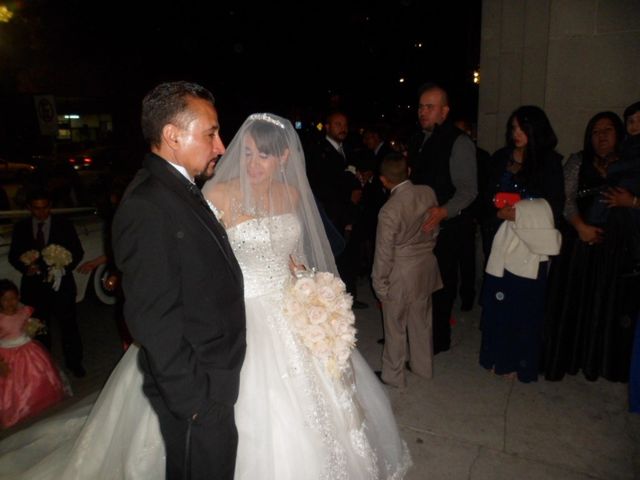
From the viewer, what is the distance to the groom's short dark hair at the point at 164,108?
205 cm

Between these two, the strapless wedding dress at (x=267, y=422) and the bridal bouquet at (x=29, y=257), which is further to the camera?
the bridal bouquet at (x=29, y=257)

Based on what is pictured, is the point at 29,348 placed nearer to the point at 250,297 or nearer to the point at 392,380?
the point at 250,297

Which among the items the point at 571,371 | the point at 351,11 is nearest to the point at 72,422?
the point at 571,371

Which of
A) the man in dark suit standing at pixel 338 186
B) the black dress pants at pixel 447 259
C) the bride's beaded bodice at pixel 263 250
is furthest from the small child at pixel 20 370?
the black dress pants at pixel 447 259

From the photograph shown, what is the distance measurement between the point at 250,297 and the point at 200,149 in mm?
1210

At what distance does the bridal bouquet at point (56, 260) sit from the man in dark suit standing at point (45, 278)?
0.04 feet

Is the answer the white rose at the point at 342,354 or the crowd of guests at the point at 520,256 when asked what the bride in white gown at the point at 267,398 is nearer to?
the white rose at the point at 342,354

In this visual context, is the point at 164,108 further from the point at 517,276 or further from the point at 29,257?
the point at 29,257

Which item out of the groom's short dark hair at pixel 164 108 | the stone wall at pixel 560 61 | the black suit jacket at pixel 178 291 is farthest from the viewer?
the stone wall at pixel 560 61

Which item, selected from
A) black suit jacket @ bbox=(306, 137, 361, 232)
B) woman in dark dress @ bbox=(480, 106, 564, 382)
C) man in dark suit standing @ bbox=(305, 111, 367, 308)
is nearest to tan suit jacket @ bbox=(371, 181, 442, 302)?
woman in dark dress @ bbox=(480, 106, 564, 382)

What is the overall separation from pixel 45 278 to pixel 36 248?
0.31 m

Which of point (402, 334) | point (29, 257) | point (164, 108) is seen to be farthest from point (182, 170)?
point (29, 257)

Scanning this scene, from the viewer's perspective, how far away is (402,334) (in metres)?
4.23

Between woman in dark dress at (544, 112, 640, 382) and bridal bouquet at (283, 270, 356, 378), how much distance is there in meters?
2.29
